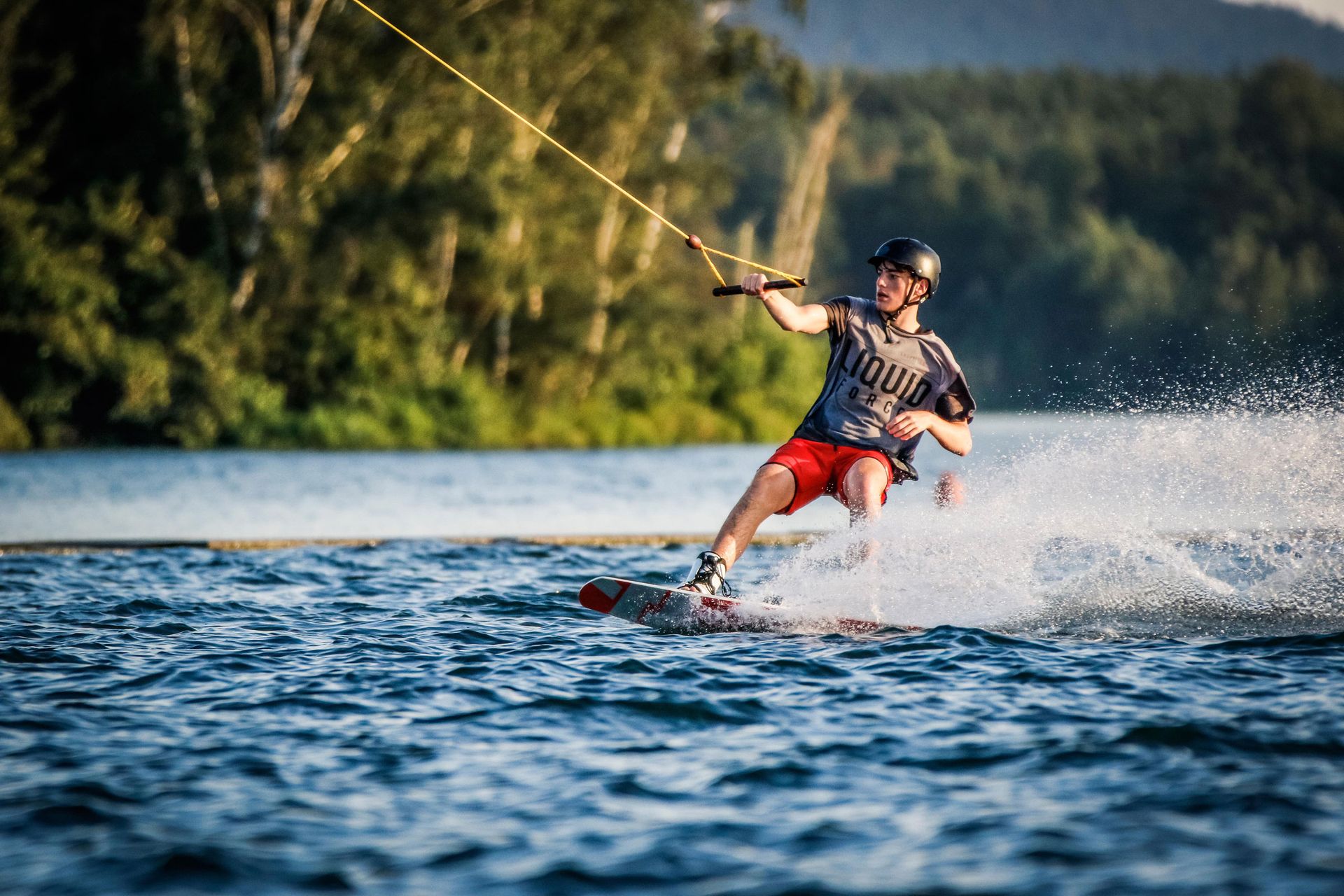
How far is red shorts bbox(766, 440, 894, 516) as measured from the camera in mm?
8500

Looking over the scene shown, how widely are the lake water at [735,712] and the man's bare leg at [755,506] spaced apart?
0.39 m

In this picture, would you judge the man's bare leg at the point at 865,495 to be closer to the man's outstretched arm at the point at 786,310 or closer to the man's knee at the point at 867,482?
the man's knee at the point at 867,482

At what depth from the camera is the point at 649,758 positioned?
558 cm

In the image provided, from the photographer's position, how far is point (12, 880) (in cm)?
432

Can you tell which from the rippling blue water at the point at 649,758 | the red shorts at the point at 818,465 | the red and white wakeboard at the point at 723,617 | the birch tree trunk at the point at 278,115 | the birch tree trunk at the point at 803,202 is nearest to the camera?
the rippling blue water at the point at 649,758

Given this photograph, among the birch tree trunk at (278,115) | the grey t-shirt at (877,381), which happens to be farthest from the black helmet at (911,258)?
the birch tree trunk at (278,115)

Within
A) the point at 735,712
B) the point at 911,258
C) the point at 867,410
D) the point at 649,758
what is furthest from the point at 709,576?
the point at 649,758

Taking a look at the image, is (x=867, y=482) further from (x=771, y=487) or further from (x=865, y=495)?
(x=771, y=487)

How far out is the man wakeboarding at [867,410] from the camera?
27.5 ft

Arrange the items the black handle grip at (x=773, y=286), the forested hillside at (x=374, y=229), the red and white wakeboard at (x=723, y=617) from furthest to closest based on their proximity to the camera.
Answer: the forested hillside at (x=374, y=229) → the red and white wakeboard at (x=723, y=617) → the black handle grip at (x=773, y=286)

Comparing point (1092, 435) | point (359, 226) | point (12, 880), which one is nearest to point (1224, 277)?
point (359, 226)

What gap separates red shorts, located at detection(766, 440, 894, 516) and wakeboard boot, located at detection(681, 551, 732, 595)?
478 millimetres

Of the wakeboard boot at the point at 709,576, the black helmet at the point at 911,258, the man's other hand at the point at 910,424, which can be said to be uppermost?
the black helmet at the point at 911,258

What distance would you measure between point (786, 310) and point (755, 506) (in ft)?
3.73
